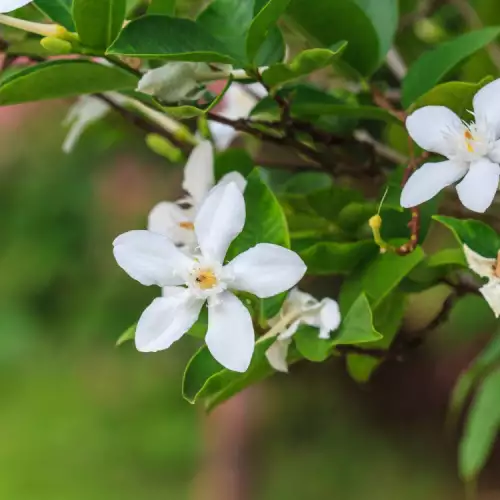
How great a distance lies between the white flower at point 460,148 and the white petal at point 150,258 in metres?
0.11

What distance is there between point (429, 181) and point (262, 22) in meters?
0.11

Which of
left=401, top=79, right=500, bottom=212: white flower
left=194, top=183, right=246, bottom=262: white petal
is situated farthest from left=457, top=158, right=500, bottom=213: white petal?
left=194, top=183, right=246, bottom=262: white petal

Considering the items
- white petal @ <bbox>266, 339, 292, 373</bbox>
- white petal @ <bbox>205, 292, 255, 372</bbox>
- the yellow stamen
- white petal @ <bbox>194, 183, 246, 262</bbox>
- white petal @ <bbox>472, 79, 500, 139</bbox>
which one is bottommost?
white petal @ <bbox>266, 339, 292, 373</bbox>

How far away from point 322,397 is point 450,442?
0.72ft

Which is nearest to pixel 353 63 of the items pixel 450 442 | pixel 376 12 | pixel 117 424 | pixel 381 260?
pixel 376 12

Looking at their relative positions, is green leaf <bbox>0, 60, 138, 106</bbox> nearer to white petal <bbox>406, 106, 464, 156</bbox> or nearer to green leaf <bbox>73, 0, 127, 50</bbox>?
green leaf <bbox>73, 0, 127, 50</bbox>

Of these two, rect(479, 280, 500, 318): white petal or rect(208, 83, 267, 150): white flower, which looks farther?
rect(208, 83, 267, 150): white flower

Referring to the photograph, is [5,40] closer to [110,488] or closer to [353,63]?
[353,63]

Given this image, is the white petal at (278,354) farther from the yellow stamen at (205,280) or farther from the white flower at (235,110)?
the white flower at (235,110)

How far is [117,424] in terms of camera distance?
1285 millimetres

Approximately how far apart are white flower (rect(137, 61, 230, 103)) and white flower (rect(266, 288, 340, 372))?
0.40ft

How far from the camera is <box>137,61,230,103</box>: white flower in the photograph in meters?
0.36

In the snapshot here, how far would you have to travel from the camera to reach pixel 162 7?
15.3 inches

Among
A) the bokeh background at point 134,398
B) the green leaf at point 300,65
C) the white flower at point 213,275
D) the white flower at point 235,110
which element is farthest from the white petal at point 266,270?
the bokeh background at point 134,398
